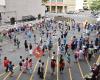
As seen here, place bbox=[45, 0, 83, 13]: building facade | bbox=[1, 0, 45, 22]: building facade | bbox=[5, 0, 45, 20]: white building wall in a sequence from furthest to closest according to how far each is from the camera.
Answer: bbox=[45, 0, 83, 13]: building facade → bbox=[5, 0, 45, 20]: white building wall → bbox=[1, 0, 45, 22]: building facade

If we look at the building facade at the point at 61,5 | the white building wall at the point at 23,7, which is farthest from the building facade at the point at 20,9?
the building facade at the point at 61,5

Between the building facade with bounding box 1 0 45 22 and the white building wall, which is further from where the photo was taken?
the white building wall

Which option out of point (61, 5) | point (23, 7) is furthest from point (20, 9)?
point (61, 5)

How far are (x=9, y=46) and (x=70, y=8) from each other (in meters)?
99.3

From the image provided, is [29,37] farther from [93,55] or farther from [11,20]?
[11,20]

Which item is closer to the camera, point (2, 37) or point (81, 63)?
point (81, 63)

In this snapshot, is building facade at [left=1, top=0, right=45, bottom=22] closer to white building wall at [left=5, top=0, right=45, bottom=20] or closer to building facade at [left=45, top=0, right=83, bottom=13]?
white building wall at [left=5, top=0, right=45, bottom=20]

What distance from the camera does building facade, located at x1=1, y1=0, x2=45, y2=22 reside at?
6644cm

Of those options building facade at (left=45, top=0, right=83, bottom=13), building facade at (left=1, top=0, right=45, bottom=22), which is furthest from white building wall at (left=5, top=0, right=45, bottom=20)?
building facade at (left=45, top=0, right=83, bottom=13)

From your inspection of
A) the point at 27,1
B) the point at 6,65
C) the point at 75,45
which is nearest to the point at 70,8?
the point at 27,1

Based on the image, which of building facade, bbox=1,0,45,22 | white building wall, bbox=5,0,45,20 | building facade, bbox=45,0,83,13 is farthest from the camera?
building facade, bbox=45,0,83,13

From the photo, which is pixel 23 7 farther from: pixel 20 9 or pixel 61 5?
pixel 61 5

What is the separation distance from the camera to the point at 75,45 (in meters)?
34.6

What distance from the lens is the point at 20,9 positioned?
72.9m
